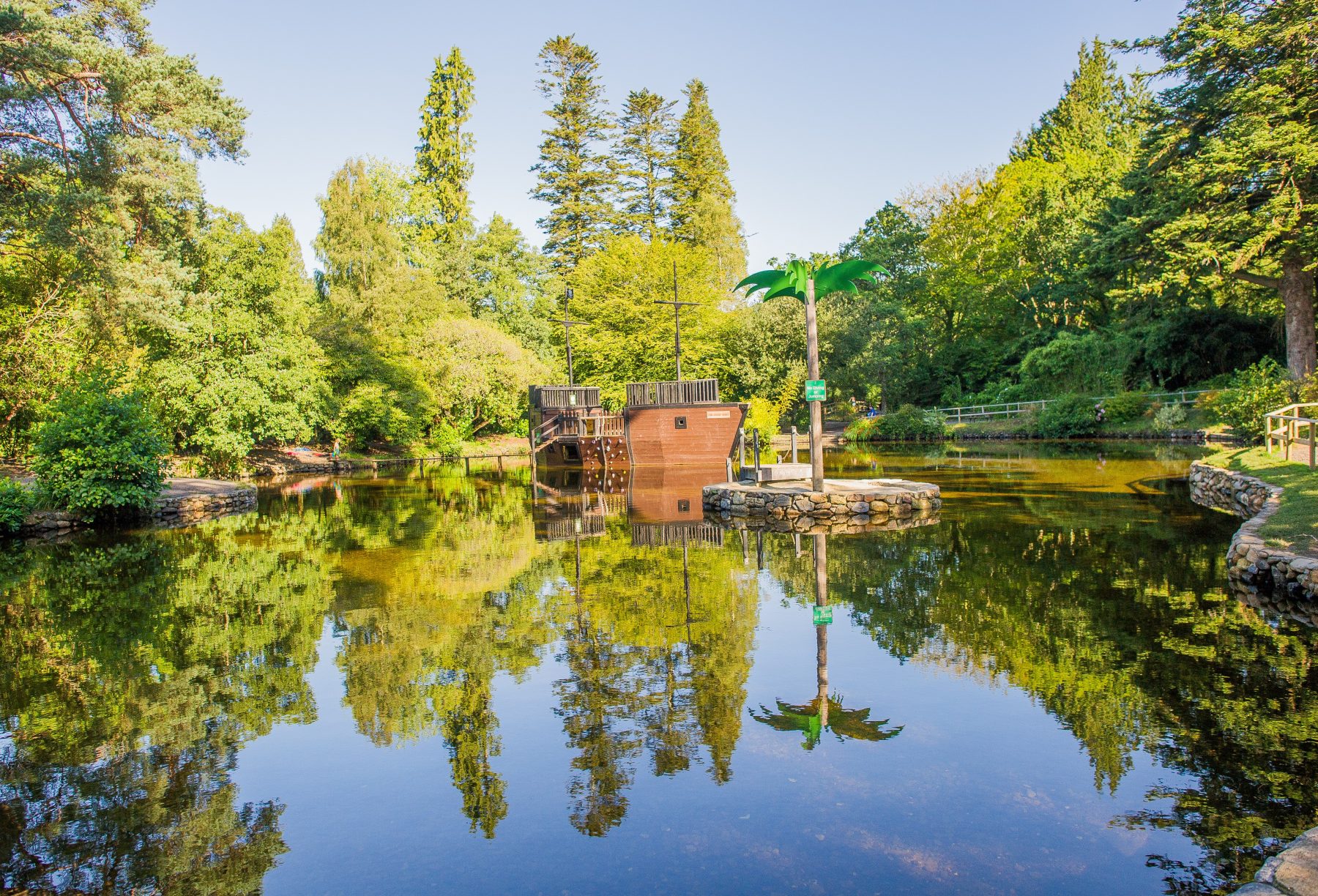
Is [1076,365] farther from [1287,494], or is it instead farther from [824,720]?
[824,720]

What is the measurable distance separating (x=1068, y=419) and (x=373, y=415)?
29918 mm

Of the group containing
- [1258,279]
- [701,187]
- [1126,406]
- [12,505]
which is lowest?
[12,505]

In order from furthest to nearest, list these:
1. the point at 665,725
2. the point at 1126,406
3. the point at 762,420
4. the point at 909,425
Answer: the point at 909,425, the point at 1126,406, the point at 762,420, the point at 665,725

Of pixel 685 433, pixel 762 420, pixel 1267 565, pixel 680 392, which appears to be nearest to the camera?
pixel 1267 565

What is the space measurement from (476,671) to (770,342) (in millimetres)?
38545

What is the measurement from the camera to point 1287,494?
1248cm

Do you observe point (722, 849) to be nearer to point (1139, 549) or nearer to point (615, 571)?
point (615, 571)

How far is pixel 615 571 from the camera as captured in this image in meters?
11.4

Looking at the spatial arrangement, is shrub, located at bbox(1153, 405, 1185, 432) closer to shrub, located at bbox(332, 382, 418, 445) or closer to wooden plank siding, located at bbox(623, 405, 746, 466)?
wooden plank siding, located at bbox(623, 405, 746, 466)

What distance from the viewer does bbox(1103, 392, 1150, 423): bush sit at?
3538 centimetres

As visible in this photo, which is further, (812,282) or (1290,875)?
(812,282)

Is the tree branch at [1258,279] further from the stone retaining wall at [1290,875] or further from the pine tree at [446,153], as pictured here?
the pine tree at [446,153]

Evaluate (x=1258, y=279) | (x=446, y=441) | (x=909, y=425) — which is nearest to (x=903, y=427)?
(x=909, y=425)

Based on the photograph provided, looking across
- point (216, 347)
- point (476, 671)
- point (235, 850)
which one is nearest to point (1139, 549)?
point (476, 671)
